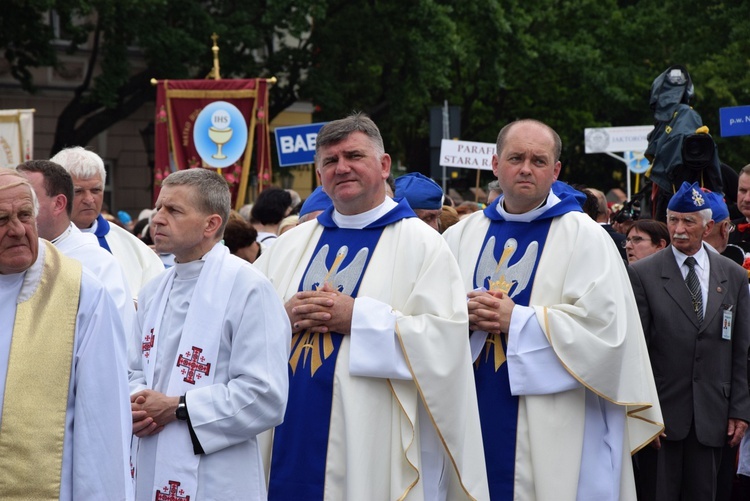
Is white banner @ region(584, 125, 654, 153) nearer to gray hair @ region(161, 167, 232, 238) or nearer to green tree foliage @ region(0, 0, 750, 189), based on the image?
green tree foliage @ region(0, 0, 750, 189)

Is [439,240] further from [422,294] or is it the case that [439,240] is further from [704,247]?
[704,247]

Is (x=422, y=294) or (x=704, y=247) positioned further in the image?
(x=704, y=247)

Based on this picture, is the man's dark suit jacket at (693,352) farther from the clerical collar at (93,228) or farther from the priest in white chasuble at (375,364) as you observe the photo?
the clerical collar at (93,228)

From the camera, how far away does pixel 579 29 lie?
30.5 meters

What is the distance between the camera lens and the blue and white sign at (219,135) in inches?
513

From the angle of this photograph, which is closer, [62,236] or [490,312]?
[490,312]

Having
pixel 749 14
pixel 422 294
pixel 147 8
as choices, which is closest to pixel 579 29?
pixel 749 14

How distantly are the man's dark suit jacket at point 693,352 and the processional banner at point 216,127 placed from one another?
7396 mm

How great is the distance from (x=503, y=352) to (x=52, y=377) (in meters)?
2.27

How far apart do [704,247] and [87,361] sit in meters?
3.89

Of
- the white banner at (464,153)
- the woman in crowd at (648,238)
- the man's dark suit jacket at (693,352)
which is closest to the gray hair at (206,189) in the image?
the man's dark suit jacket at (693,352)

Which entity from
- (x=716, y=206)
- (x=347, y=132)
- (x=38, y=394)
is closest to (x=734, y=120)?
(x=716, y=206)

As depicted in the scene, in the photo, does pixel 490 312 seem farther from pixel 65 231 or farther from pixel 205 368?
pixel 65 231

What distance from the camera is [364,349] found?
4.61 m
